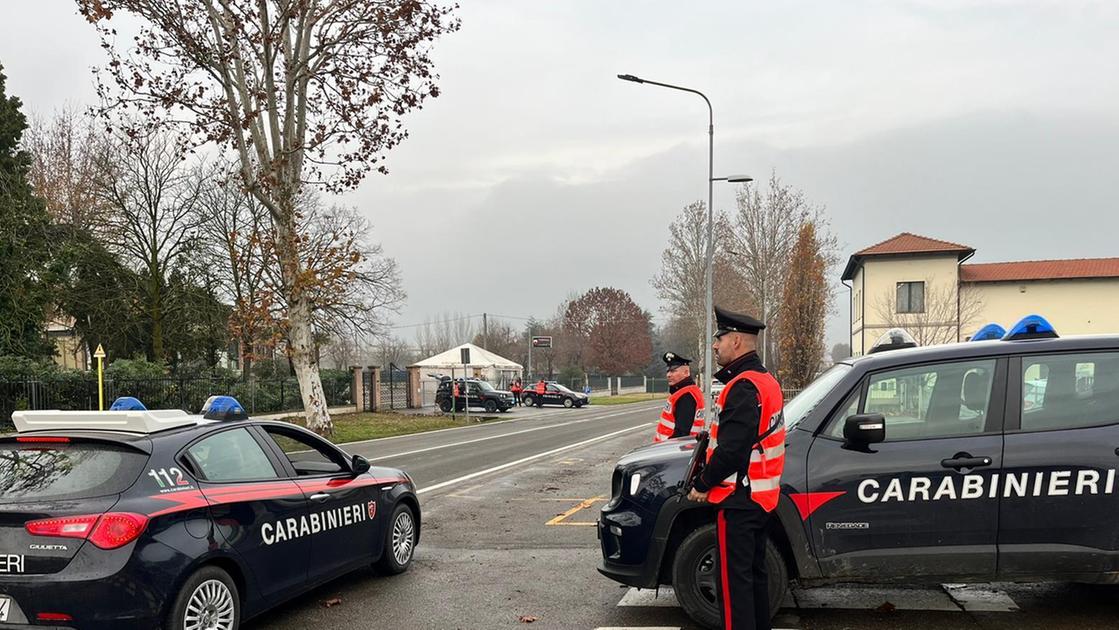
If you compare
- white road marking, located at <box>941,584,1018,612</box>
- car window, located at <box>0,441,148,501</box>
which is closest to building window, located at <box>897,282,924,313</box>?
white road marking, located at <box>941,584,1018,612</box>

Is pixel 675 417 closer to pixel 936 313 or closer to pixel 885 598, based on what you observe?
pixel 885 598

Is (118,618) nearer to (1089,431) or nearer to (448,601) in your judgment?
(448,601)

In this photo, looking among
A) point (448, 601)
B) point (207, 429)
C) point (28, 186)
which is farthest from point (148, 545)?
point (28, 186)

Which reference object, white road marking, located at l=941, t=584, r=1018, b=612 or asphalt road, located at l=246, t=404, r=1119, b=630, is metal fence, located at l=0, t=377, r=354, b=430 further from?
white road marking, located at l=941, t=584, r=1018, b=612

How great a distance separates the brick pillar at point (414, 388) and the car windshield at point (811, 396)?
37035 mm

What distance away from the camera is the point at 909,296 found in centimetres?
4747

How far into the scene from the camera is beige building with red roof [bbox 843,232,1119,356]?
45312mm

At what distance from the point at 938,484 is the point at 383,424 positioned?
85.8 ft

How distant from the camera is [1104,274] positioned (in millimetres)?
44938

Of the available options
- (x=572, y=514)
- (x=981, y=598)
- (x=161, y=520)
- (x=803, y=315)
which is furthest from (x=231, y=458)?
(x=803, y=315)

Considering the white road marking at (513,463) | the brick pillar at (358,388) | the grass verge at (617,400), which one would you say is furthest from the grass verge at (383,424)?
the grass verge at (617,400)

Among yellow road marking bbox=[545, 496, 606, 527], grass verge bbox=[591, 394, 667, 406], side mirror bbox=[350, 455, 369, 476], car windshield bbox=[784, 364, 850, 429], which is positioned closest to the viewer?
car windshield bbox=[784, 364, 850, 429]

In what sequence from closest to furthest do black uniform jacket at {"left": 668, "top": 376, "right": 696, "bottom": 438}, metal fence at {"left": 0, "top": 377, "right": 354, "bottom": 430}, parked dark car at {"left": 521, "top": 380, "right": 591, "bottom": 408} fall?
black uniform jacket at {"left": 668, "top": 376, "right": 696, "bottom": 438} → metal fence at {"left": 0, "top": 377, "right": 354, "bottom": 430} → parked dark car at {"left": 521, "top": 380, "right": 591, "bottom": 408}

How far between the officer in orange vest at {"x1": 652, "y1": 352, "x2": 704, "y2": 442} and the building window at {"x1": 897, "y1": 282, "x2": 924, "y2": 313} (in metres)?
42.0
